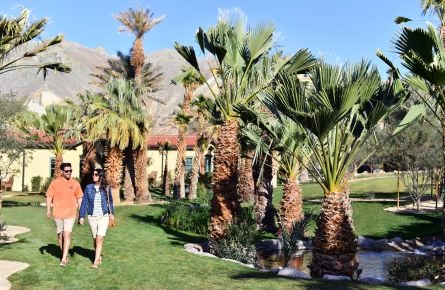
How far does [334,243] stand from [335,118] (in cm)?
253

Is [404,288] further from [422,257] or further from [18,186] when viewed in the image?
[18,186]

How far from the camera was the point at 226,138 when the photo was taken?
13.5 m

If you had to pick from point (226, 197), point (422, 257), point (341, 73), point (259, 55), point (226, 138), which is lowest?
point (422, 257)

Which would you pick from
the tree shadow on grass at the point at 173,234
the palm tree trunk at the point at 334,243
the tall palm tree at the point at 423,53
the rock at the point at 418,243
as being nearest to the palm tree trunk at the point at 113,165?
the tree shadow on grass at the point at 173,234

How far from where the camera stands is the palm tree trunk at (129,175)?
1105 inches

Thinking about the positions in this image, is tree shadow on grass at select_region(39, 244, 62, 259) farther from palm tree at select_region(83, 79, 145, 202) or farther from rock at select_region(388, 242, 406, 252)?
palm tree at select_region(83, 79, 145, 202)

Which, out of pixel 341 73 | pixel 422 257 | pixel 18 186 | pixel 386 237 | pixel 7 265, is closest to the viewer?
pixel 7 265

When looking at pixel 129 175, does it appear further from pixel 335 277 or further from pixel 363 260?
pixel 335 277

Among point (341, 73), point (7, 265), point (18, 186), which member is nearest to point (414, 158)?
point (341, 73)

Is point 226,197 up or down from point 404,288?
up

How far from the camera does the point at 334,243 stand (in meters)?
10.5

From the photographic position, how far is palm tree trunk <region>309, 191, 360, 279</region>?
34.4ft

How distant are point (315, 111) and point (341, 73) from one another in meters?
1.02

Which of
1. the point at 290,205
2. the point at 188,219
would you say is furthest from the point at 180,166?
the point at 290,205
